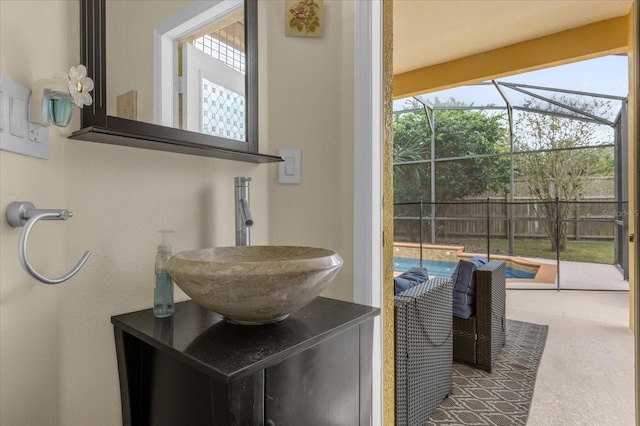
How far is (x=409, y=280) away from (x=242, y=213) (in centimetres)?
131

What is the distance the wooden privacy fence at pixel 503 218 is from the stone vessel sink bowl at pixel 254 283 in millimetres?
4802

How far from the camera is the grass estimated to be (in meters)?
5.29

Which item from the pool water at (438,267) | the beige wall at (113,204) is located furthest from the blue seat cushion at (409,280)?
the pool water at (438,267)

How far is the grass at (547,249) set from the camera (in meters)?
5.29

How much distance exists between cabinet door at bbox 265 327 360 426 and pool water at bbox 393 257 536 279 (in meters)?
4.97

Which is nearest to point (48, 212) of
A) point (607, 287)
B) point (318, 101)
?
point (318, 101)

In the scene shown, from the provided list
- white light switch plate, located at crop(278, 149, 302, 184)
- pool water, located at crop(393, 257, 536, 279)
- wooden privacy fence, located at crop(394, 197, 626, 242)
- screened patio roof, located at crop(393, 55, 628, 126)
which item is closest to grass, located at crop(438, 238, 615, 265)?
wooden privacy fence, located at crop(394, 197, 626, 242)

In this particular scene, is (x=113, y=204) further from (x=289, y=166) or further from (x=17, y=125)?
(x=289, y=166)

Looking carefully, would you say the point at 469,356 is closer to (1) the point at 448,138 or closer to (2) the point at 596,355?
(2) the point at 596,355

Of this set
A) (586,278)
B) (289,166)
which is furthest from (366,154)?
(586,278)

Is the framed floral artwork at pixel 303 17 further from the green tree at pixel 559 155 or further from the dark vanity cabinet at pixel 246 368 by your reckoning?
the green tree at pixel 559 155

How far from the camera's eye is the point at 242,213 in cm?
112

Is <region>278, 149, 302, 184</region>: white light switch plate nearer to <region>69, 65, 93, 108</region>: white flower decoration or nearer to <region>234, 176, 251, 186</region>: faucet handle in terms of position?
<region>234, 176, 251, 186</region>: faucet handle

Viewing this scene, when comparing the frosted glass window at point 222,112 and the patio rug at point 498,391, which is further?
the patio rug at point 498,391
